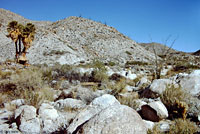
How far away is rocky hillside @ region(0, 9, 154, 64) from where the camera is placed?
19.1 metres

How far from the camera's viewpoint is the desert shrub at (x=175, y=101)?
128 inches

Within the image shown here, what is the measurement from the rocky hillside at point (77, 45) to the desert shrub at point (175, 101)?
14.5m

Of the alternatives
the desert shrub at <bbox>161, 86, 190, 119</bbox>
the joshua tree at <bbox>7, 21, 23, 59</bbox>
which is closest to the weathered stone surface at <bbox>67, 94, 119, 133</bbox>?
the desert shrub at <bbox>161, 86, 190, 119</bbox>

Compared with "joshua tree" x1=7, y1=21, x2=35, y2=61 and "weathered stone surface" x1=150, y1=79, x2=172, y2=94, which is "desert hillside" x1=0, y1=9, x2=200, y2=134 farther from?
"joshua tree" x1=7, y1=21, x2=35, y2=61

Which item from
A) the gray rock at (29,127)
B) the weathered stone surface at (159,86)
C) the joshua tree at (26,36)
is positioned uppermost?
the joshua tree at (26,36)

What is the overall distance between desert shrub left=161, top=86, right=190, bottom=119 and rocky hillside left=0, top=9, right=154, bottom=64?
47.6 feet

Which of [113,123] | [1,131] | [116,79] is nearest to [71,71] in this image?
[116,79]

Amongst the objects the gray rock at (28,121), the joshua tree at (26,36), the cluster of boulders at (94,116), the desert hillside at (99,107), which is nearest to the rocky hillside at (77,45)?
the joshua tree at (26,36)

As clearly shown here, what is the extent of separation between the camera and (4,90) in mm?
5066

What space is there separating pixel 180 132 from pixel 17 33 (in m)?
16.3

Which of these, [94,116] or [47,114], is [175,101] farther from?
[47,114]

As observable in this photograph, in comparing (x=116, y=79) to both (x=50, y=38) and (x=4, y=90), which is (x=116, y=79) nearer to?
(x=4, y=90)

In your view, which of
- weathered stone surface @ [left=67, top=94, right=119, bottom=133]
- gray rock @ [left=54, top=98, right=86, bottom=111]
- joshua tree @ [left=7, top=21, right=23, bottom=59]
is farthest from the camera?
joshua tree @ [left=7, top=21, right=23, bottom=59]

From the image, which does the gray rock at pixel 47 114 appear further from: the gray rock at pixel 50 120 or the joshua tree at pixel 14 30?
the joshua tree at pixel 14 30
